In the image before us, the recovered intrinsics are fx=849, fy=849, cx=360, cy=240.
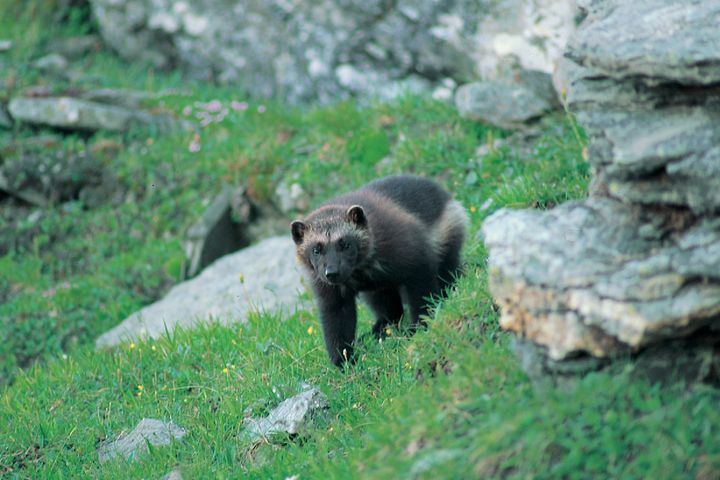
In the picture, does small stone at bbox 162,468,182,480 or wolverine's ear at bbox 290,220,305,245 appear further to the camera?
wolverine's ear at bbox 290,220,305,245

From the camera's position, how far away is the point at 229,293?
827 centimetres

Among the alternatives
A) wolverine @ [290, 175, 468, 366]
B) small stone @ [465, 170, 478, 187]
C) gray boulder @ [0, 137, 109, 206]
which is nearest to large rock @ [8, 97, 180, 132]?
gray boulder @ [0, 137, 109, 206]

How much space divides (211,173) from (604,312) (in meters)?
Answer: 7.57

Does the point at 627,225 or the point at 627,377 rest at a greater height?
the point at 627,225

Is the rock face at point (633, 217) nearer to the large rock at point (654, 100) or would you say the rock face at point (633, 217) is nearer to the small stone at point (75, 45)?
the large rock at point (654, 100)

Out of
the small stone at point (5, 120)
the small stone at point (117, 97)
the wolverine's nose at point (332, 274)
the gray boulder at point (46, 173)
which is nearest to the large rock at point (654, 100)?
the wolverine's nose at point (332, 274)

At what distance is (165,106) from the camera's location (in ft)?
38.2

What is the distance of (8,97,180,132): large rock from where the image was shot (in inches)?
444

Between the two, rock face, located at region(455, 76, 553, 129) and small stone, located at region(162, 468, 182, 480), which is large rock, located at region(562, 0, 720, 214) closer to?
small stone, located at region(162, 468, 182, 480)

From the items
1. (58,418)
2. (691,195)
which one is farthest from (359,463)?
(58,418)

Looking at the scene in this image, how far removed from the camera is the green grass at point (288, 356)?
3549 mm

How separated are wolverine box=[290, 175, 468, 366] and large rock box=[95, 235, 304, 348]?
164cm

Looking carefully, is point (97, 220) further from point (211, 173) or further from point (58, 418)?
point (58, 418)

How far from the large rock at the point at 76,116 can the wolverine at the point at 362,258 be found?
19.9 feet
